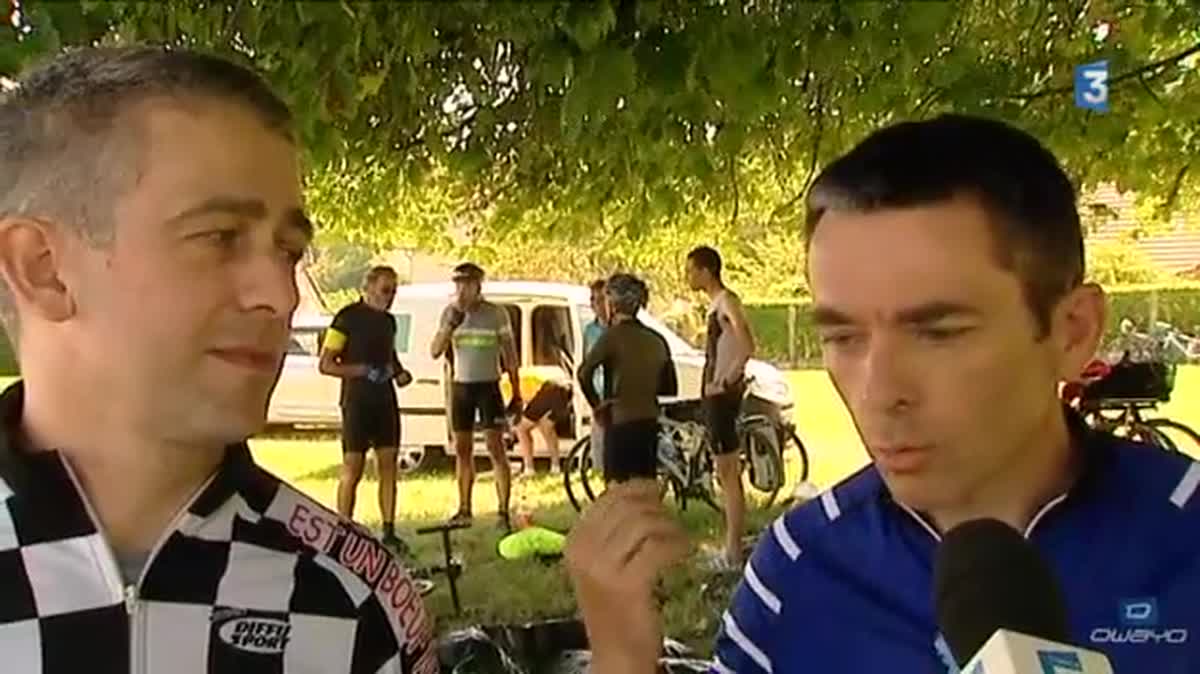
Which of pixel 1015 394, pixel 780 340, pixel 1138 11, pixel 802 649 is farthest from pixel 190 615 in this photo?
pixel 780 340

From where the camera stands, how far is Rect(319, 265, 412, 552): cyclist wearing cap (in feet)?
34.5

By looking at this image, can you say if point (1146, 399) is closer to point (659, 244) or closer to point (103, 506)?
point (659, 244)

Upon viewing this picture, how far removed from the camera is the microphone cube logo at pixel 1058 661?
1008 millimetres

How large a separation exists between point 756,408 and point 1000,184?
1116 centimetres

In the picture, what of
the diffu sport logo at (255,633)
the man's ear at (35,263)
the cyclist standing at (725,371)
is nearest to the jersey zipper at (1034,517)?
the diffu sport logo at (255,633)

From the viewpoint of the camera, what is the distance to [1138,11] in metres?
4.70

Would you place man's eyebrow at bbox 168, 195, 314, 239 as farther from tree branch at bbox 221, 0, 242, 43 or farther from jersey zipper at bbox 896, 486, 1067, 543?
jersey zipper at bbox 896, 486, 1067, 543

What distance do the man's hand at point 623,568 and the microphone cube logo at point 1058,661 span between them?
593 millimetres

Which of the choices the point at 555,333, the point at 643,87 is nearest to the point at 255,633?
the point at 643,87

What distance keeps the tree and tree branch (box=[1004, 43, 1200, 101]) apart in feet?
0.04

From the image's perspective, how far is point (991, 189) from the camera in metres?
1.66

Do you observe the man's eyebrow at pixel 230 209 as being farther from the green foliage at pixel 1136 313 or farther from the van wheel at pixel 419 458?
the green foliage at pixel 1136 313

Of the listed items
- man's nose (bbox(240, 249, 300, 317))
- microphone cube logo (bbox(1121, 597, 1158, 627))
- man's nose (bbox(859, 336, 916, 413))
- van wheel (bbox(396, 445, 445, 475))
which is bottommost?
van wheel (bbox(396, 445, 445, 475))

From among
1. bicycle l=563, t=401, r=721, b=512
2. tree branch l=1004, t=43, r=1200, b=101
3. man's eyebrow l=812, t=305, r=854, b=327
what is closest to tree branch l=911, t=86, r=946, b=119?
tree branch l=1004, t=43, r=1200, b=101
